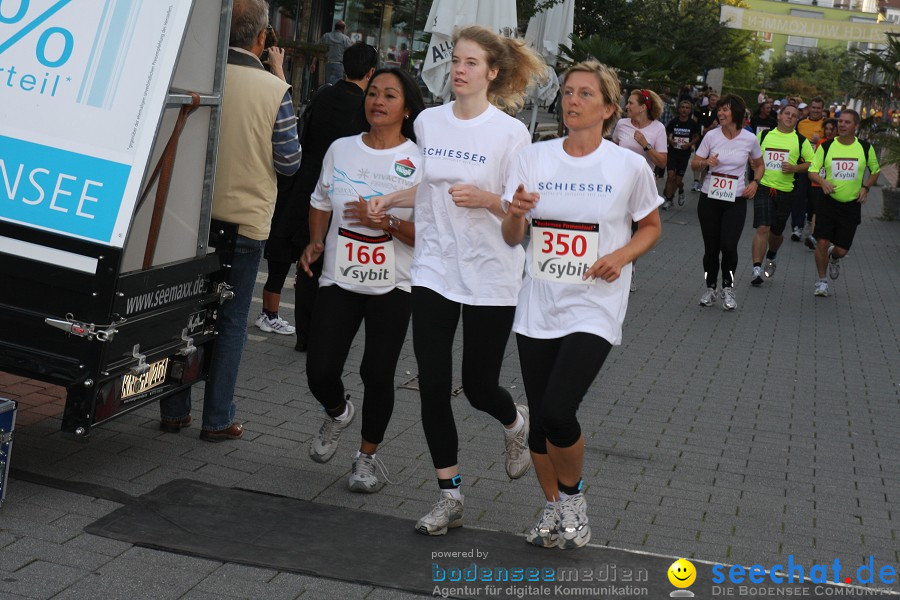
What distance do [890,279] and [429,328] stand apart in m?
12.0

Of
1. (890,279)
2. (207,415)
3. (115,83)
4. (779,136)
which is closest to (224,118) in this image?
(115,83)

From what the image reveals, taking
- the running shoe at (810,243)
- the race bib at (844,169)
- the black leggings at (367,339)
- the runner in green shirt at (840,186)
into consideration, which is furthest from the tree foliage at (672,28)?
the black leggings at (367,339)

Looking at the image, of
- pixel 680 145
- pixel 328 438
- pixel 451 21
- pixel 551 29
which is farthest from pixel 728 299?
pixel 680 145

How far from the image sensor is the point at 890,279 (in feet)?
50.9

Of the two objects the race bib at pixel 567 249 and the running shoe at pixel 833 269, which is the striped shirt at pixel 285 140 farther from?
the running shoe at pixel 833 269

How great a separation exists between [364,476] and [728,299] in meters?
7.27

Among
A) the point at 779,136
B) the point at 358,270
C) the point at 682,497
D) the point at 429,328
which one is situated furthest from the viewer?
the point at 779,136

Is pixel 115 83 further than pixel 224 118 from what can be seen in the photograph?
No

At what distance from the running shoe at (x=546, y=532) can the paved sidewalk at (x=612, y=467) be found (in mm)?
263

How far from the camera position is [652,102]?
12.2 m

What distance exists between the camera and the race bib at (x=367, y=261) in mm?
5336

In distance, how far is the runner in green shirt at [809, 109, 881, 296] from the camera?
13422 mm

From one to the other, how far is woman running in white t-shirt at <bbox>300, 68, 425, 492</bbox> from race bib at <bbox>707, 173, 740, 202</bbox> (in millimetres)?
6915

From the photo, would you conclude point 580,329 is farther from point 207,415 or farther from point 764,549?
point 207,415
